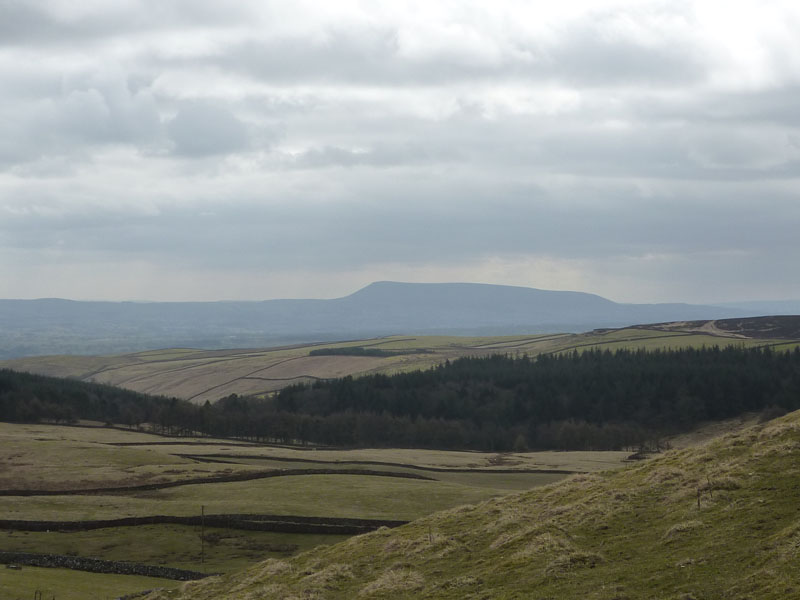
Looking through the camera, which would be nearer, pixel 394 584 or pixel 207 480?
pixel 394 584

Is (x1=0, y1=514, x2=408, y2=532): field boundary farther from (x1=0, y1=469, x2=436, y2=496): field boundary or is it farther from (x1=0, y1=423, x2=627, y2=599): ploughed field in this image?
(x1=0, y1=469, x2=436, y2=496): field boundary

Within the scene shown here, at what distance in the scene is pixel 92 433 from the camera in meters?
146

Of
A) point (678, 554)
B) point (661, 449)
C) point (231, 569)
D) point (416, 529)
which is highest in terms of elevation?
point (678, 554)

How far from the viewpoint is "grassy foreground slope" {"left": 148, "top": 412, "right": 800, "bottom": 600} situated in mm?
27850

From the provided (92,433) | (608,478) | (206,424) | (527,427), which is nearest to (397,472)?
(608,478)

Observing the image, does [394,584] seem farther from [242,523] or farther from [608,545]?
[242,523]

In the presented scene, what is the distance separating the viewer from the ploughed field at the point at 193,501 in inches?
2292

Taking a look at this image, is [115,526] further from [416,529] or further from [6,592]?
[416,529]

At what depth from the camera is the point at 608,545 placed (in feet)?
111

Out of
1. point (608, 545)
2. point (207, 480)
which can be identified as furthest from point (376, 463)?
point (608, 545)

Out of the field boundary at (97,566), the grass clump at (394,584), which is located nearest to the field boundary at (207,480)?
the field boundary at (97,566)

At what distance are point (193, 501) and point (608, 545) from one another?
168ft

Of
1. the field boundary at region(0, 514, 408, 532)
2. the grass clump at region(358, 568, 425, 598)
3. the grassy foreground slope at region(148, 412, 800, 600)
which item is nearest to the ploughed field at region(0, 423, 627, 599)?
the field boundary at region(0, 514, 408, 532)

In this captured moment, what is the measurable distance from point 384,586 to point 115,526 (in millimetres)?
37893
